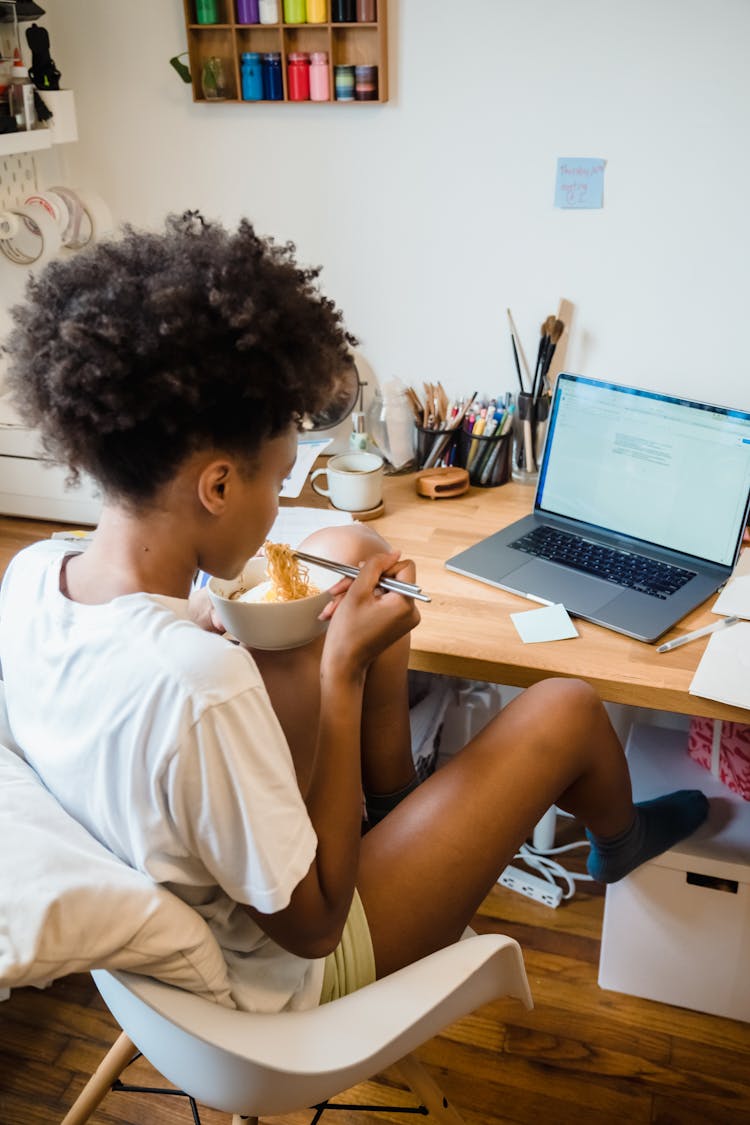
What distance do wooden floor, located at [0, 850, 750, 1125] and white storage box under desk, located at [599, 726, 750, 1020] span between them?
0.05 meters

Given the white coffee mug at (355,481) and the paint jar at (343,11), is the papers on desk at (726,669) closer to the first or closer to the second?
the white coffee mug at (355,481)

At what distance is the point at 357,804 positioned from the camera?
99 centimetres

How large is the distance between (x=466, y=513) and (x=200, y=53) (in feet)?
3.00

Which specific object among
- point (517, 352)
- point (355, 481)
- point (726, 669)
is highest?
point (517, 352)

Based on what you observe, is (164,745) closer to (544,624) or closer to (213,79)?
(544,624)

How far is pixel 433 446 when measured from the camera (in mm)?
1781

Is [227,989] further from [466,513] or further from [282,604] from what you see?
[466,513]

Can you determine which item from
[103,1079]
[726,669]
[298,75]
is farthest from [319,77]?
[103,1079]

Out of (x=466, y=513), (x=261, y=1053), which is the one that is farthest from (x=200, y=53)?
(x=261, y=1053)

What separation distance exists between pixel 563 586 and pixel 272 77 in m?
0.99

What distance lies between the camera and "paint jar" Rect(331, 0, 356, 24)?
1.58 metres

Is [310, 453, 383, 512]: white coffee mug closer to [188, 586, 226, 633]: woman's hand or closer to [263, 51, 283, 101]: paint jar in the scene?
[188, 586, 226, 633]: woman's hand

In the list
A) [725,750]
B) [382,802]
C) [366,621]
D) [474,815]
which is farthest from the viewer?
[725,750]

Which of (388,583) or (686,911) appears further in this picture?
(686,911)
